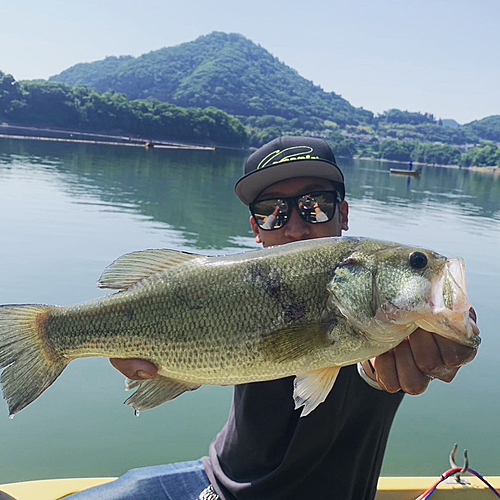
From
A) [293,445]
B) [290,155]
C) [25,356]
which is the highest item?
[290,155]

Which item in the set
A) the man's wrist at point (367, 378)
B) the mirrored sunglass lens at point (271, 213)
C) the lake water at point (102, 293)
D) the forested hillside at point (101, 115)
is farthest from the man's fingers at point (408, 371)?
the forested hillside at point (101, 115)

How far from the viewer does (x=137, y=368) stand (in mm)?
2379

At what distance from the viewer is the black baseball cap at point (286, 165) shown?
3523 mm

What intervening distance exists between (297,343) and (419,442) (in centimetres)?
553

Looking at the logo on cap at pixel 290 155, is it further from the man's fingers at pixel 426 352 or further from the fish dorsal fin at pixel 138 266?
the man's fingers at pixel 426 352

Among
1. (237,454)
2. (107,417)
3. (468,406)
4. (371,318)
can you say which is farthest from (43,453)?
(468,406)

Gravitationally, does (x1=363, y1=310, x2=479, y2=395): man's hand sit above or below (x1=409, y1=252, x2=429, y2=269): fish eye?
below

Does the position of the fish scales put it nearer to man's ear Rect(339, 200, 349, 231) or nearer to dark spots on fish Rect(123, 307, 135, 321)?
dark spots on fish Rect(123, 307, 135, 321)

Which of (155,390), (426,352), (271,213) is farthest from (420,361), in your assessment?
(271,213)

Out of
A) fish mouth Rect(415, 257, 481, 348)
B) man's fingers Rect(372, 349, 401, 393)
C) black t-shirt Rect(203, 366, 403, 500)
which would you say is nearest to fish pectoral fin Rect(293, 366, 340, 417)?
man's fingers Rect(372, 349, 401, 393)

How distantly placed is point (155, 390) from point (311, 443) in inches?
35.9

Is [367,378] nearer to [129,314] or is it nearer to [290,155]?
[129,314]

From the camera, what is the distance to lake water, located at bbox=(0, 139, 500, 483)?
6.15 m

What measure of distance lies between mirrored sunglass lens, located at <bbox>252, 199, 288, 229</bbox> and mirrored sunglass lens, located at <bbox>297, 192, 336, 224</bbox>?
4.7 inches
